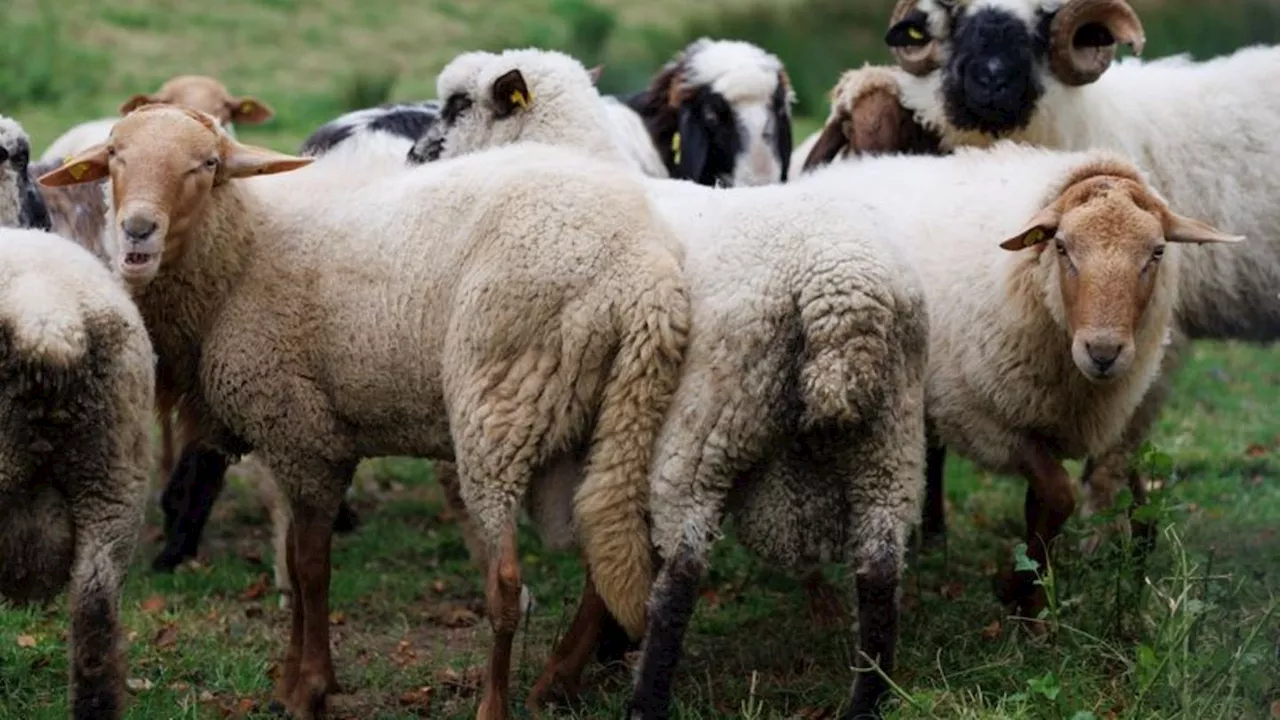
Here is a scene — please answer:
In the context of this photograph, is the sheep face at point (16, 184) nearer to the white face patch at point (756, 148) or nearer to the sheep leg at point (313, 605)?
the sheep leg at point (313, 605)

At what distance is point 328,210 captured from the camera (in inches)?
219

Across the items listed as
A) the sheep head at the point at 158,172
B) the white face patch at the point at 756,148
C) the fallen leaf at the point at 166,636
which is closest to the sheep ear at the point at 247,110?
the white face patch at the point at 756,148

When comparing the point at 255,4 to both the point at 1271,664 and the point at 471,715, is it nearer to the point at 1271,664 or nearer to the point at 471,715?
the point at 471,715

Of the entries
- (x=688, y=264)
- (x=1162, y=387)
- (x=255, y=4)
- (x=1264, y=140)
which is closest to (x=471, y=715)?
(x=688, y=264)

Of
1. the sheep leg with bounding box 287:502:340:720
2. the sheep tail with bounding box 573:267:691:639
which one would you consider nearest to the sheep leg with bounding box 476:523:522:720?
the sheep tail with bounding box 573:267:691:639

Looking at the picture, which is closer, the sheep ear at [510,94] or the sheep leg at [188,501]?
the sheep ear at [510,94]

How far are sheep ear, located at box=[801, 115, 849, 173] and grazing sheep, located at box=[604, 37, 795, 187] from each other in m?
0.25

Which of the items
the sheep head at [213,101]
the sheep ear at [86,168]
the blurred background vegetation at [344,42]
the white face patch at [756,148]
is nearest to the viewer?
the sheep ear at [86,168]

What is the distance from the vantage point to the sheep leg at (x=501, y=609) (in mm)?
5023

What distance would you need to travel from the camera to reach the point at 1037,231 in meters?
5.34

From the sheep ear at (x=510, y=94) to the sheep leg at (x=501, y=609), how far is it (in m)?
2.01

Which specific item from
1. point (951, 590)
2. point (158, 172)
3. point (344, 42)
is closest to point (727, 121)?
point (951, 590)

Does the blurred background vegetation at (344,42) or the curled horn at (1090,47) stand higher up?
the curled horn at (1090,47)

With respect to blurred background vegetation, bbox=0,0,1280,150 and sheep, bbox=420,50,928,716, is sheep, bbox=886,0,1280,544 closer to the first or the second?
sheep, bbox=420,50,928,716
